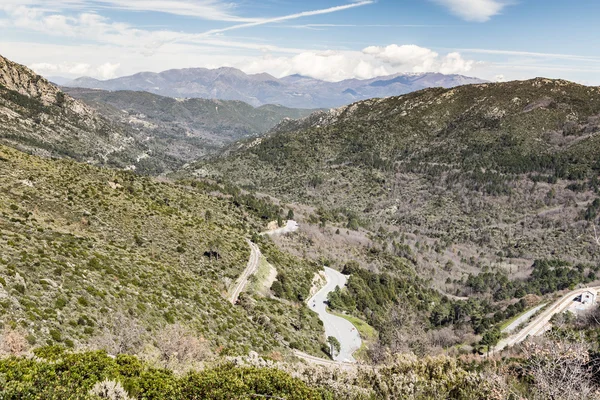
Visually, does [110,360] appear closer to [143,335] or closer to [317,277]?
[143,335]

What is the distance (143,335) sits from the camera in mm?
23000

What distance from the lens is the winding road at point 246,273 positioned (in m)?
41.6

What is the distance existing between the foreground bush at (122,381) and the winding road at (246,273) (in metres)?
27.2

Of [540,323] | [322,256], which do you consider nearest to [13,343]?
[540,323]

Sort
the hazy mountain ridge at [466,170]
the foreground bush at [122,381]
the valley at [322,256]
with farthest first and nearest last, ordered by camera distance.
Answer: the hazy mountain ridge at [466,170] < the valley at [322,256] < the foreground bush at [122,381]

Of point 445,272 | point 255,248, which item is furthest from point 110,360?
point 445,272

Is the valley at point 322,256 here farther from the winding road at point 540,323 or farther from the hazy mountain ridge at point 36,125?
the hazy mountain ridge at point 36,125

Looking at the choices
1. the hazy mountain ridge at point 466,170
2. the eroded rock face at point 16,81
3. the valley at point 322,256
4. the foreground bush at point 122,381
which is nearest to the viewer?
the foreground bush at point 122,381

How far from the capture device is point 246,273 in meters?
48.1

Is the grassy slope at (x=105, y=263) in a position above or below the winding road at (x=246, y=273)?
above

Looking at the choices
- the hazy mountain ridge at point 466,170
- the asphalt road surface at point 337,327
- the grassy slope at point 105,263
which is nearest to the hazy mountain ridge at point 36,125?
the hazy mountain ridge at point 466,170

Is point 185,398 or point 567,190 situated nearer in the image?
point 185,398

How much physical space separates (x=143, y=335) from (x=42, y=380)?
44.3ft

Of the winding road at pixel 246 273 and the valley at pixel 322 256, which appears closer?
the valley at pixel 322 256
